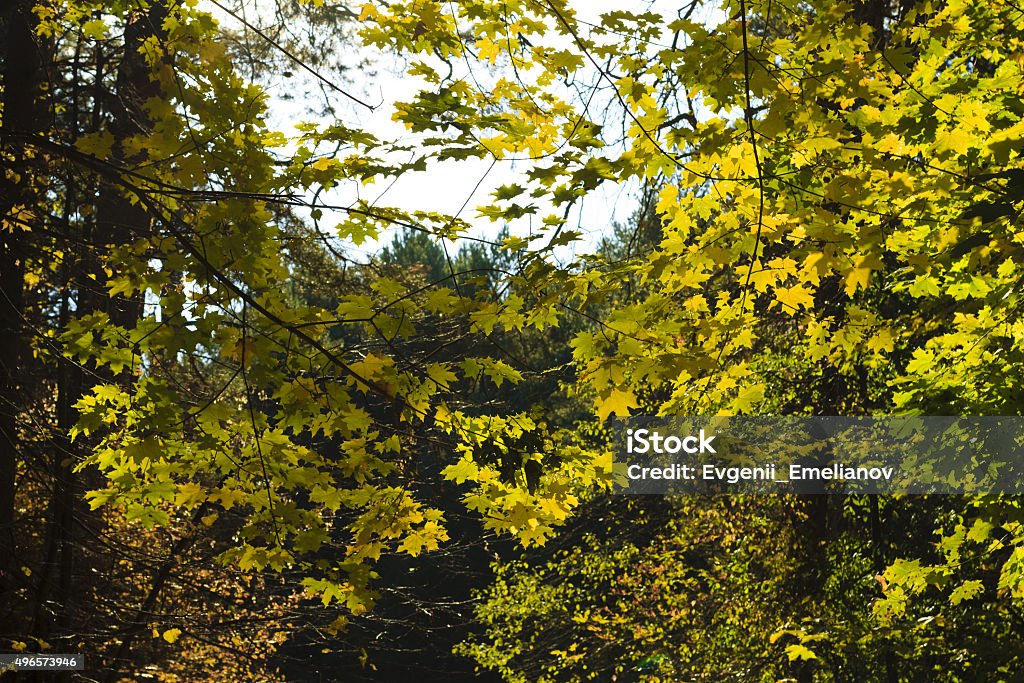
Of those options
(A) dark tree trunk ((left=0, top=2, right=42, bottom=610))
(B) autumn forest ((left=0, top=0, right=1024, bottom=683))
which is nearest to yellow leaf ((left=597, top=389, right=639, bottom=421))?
(B) autumn forest ((left=0, top=0, right=1024, bottom=683))

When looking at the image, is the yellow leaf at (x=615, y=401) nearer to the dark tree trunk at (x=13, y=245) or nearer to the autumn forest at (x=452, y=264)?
the autumn forest at (x=452, y=264)

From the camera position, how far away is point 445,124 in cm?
369

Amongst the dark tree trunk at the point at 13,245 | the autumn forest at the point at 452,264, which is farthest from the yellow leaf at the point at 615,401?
the dark tree trunk at the point at 13,245

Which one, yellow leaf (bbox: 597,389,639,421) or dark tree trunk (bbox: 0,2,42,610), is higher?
dark tree trunk (bbox: 0,2,42,610)

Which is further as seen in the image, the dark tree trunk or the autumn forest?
the dark tree trunk

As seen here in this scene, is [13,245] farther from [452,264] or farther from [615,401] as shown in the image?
[615,401]

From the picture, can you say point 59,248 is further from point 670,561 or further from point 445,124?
point 670,561

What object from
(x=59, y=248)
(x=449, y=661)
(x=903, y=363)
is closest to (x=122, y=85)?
(x=59, y=248)

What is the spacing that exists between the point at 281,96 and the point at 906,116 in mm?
6672

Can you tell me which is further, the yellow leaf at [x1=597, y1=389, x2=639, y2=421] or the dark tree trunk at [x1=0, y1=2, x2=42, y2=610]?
the dark tree trunk at [x1=0, y1=2, x2=42, y2=610]

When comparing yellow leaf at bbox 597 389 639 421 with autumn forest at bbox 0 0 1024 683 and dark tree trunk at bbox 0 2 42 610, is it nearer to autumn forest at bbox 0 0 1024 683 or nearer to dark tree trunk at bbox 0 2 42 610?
autumn forest at bbox 0 0 1024 683

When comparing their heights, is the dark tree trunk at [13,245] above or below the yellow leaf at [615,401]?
above

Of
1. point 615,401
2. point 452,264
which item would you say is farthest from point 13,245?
point 615,401

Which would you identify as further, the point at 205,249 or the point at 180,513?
the point at 180,513
